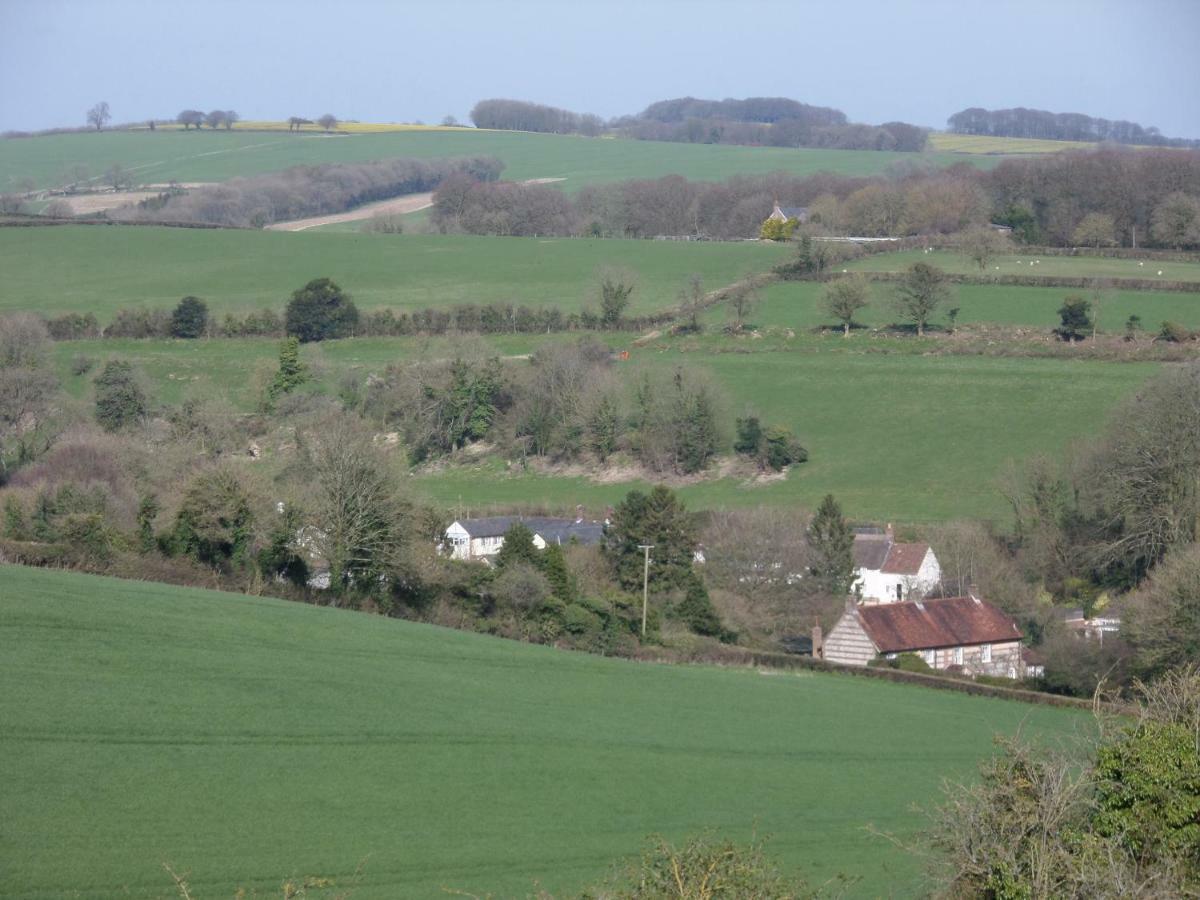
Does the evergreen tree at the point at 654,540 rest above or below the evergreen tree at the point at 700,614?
above

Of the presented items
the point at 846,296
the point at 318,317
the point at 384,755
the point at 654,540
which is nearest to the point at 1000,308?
the point at 846,296

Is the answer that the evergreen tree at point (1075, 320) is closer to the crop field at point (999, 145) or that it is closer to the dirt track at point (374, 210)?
the dirt track at point (374, 210)

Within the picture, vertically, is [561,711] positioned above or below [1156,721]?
below

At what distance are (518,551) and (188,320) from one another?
4152cm

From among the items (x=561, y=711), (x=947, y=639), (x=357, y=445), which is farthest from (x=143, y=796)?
(x=947, y=639)

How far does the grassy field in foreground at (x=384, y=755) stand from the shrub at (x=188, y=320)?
158ft

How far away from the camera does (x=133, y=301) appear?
268ft

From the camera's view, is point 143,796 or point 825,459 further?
point 825,459

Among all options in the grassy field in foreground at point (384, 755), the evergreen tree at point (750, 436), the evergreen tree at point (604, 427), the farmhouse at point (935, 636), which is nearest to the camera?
the grassy field in foreground at point (384, 755)

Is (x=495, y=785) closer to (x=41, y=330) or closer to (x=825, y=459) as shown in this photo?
(x=825, y=459)

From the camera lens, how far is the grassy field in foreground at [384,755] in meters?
16.6

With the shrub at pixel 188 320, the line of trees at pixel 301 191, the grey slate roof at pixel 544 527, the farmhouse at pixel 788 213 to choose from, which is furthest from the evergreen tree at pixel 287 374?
the farmhouse at pixel 788 213

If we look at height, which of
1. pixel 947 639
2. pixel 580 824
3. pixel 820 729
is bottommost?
pixel 947 639

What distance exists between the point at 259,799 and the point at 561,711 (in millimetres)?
8680
